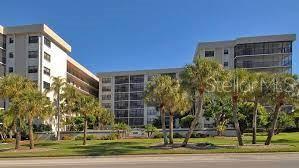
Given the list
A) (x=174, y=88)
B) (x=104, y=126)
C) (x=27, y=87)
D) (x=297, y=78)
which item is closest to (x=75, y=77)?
(x=104, y=126)

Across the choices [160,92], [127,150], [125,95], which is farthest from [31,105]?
[125,95]

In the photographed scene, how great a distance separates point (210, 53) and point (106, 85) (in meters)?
43.7

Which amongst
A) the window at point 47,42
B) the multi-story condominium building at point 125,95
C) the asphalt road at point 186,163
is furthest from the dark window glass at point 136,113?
the asphalt road at point 186,163

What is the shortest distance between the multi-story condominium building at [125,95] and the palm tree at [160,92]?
9433 cm

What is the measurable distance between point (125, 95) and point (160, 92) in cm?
9983

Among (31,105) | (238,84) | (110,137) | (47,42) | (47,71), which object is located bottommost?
(110,137)

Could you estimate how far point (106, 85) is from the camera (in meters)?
152

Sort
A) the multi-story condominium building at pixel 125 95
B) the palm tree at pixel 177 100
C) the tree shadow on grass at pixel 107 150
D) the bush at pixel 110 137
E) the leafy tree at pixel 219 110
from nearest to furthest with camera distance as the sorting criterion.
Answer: the tree shadow on grass at pixel 107 150 → the palm tree at pixel 177 100 → the bush at pixel 110 137 → the leafy tree at pixel 219 110 → the multi-story condominium building at pixel 125 95

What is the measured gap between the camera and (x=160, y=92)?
5262 centimetres

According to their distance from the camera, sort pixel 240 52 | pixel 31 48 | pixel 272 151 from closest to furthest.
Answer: pixel 272 151
pixel 31 48
pixel 240 52

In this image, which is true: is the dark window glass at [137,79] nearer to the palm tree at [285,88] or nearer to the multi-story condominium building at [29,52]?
the multi-story condominium building at [29,52]

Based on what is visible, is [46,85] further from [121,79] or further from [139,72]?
[121,79]

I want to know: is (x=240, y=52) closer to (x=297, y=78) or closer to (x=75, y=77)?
(x=75, y=77)

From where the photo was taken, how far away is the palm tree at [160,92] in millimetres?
52625
